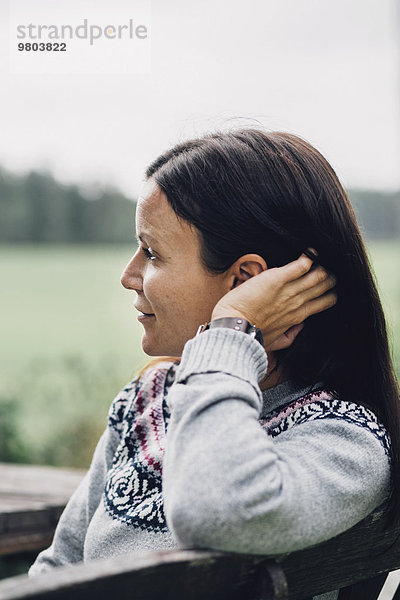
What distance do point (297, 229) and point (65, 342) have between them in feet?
26.2

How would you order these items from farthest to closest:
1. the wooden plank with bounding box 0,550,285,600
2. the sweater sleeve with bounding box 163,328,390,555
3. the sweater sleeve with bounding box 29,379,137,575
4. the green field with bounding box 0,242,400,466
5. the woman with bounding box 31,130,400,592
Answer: the green field with bounding box 0,242,400,466 → the sweater sleeve with bounding box 29,379,137,575 → the woman with bounding box 31,130,400,592 → the sweater sleeve with bounding box 163,328,390,555 → the wooden plank with bounding box 0,550,285,600

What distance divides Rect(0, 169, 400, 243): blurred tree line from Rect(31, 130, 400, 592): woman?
826cm

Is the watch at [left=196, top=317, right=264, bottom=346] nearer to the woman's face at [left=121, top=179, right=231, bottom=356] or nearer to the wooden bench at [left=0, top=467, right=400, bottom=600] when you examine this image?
the woman's face at [left=121, top=179, right=231, bottom=356]

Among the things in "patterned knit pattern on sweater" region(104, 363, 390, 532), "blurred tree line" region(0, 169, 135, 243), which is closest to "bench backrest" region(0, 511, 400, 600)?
"patterned knit pattern on sweater" region(104, 363, 390, 532)

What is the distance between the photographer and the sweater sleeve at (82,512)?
1.60m

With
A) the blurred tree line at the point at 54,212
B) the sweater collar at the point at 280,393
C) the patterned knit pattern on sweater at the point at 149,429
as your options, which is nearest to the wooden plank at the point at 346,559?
the patterned knit pattern on sweater at the point at 149,429

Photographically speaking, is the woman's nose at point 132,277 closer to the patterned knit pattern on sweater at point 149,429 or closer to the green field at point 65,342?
the patterned knit pattern on sweater at point 149,429

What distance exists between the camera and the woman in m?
1.13

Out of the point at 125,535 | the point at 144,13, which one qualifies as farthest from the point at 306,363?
the point at 144,13

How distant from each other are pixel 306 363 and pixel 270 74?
5518 millimetres

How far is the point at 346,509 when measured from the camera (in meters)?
1.06

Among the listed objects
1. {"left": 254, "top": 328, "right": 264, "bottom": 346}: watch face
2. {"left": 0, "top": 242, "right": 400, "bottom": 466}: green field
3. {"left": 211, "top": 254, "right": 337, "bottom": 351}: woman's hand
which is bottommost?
{"left": 0, "top": 242, "right": 400, "bottom": 466}: green field

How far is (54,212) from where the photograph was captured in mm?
10617

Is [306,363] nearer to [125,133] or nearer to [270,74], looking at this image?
[270,74]
